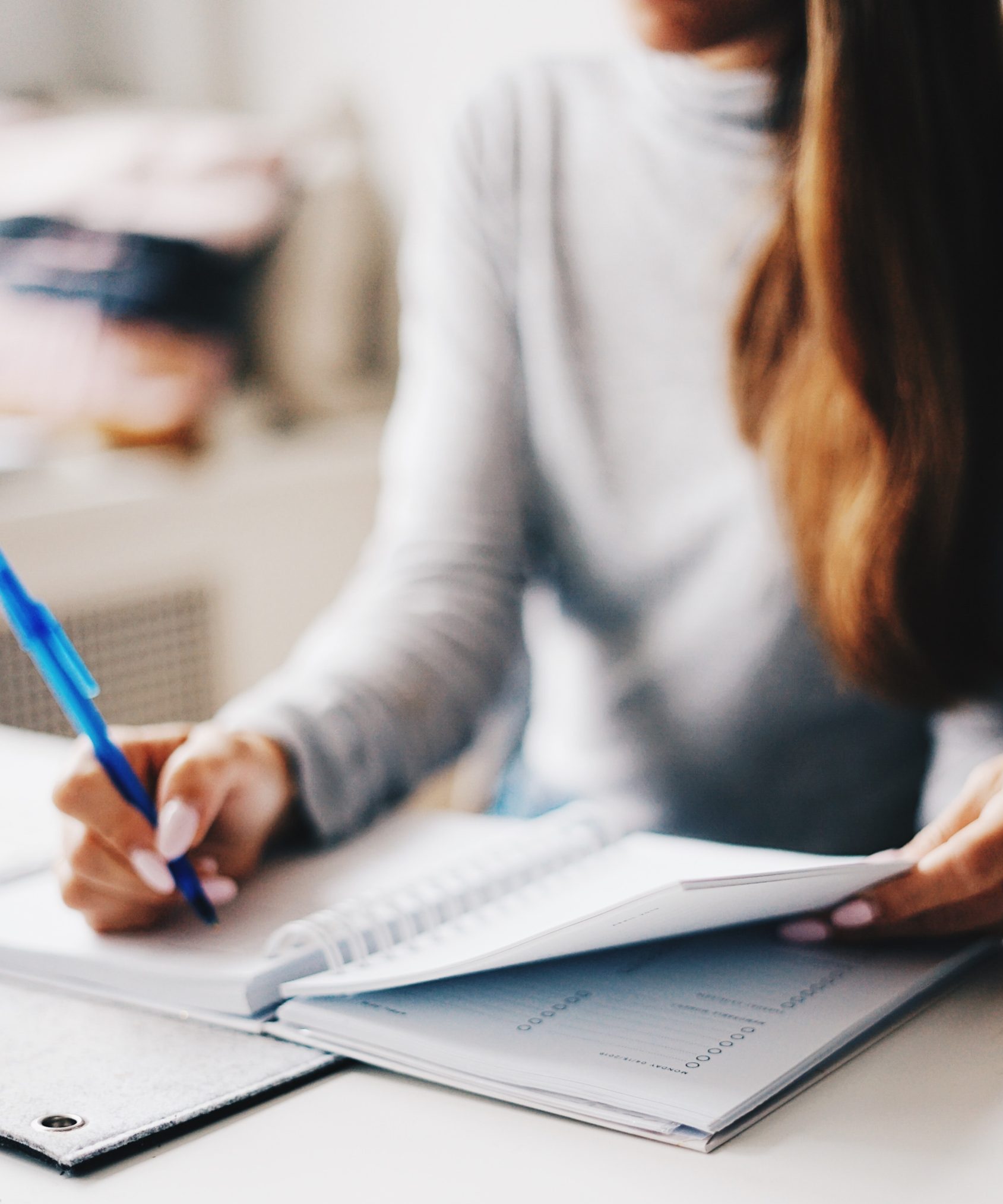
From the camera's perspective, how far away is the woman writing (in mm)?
740

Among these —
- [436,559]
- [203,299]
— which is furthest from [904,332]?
[203,299]

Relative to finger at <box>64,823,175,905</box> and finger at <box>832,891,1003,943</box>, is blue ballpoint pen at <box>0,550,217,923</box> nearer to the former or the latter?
finger at <box>64,823,175,905</box>

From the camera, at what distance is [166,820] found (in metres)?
0.54

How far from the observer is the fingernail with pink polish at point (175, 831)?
54cm

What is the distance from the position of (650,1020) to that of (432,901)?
0.35 feet

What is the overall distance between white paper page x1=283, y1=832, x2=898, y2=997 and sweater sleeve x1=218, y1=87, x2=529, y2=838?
15cm

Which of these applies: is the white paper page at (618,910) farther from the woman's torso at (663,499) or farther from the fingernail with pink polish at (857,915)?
the woman's torso at (663,499)

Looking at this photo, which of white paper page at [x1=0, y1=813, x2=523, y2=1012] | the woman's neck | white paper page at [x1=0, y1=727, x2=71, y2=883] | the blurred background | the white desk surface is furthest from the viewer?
the blurred background

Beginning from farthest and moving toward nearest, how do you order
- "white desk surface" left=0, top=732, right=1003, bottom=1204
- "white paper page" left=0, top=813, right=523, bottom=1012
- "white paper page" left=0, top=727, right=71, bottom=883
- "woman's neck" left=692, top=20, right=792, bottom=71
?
"woman's neck" left=692, top=20, right=792, bottom=71
"white paper page" left=0, top=727, right=71, bottom=883
"white paper page" left=0, top=813, right=523, bottom=1012
"white desk surface" left=0, top=732, right=1003, bottom=1204

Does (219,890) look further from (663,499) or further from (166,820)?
(663,499)

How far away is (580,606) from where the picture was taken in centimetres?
95

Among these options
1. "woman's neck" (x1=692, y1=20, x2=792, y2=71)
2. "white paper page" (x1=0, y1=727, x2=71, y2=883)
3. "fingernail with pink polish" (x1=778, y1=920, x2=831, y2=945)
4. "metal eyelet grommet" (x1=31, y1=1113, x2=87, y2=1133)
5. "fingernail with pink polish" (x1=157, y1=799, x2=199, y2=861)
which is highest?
"woman's neck" (x1=692, y1=20, x2=792, y2=71)

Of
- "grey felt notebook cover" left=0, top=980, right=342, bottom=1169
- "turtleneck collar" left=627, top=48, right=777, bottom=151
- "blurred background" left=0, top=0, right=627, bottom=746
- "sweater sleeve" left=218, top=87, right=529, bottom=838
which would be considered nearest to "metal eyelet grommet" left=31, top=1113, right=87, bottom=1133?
"grey felt notebook cover" left=0, top=980, right=342, bottom=1169

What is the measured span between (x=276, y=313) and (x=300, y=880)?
4.17 ft
